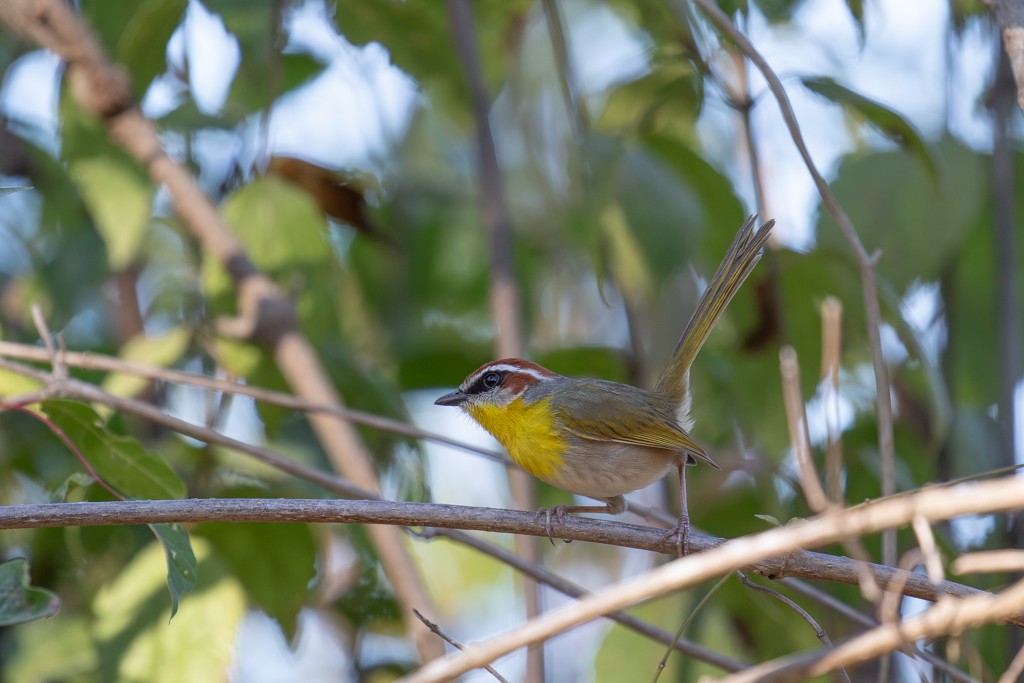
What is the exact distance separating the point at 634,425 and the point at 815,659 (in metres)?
2.12

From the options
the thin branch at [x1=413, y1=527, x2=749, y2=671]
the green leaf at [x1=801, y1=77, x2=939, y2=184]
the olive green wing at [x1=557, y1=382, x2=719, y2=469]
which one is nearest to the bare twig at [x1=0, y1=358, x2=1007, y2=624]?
the thin branch at [x1=413, y1=527, x2=749, y2=671]

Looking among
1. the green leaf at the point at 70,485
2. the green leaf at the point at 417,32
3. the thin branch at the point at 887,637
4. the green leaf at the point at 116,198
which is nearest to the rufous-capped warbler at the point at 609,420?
the green leaf at the point at 417,32

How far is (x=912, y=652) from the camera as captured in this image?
175 centimetres

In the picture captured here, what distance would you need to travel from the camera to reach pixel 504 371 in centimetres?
336

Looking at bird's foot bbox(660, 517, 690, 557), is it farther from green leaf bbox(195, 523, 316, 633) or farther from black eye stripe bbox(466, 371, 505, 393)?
green leaf bbox(195, 523, 316, 633)

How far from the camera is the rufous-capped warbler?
3105 millimetres

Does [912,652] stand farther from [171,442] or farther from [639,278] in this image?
[171,442]

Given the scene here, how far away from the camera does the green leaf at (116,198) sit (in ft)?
10.5

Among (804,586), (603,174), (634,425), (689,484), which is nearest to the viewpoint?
(804,586)

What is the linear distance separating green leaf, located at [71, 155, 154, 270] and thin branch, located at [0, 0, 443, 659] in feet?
0.27

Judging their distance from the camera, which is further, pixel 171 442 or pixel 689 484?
pixel 689 484

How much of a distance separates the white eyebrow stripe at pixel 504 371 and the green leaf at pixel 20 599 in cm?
165

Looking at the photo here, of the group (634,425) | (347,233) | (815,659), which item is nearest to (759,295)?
(634,425)

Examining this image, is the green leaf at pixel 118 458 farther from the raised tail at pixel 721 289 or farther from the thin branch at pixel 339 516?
the raised tail at pixel 721 289
